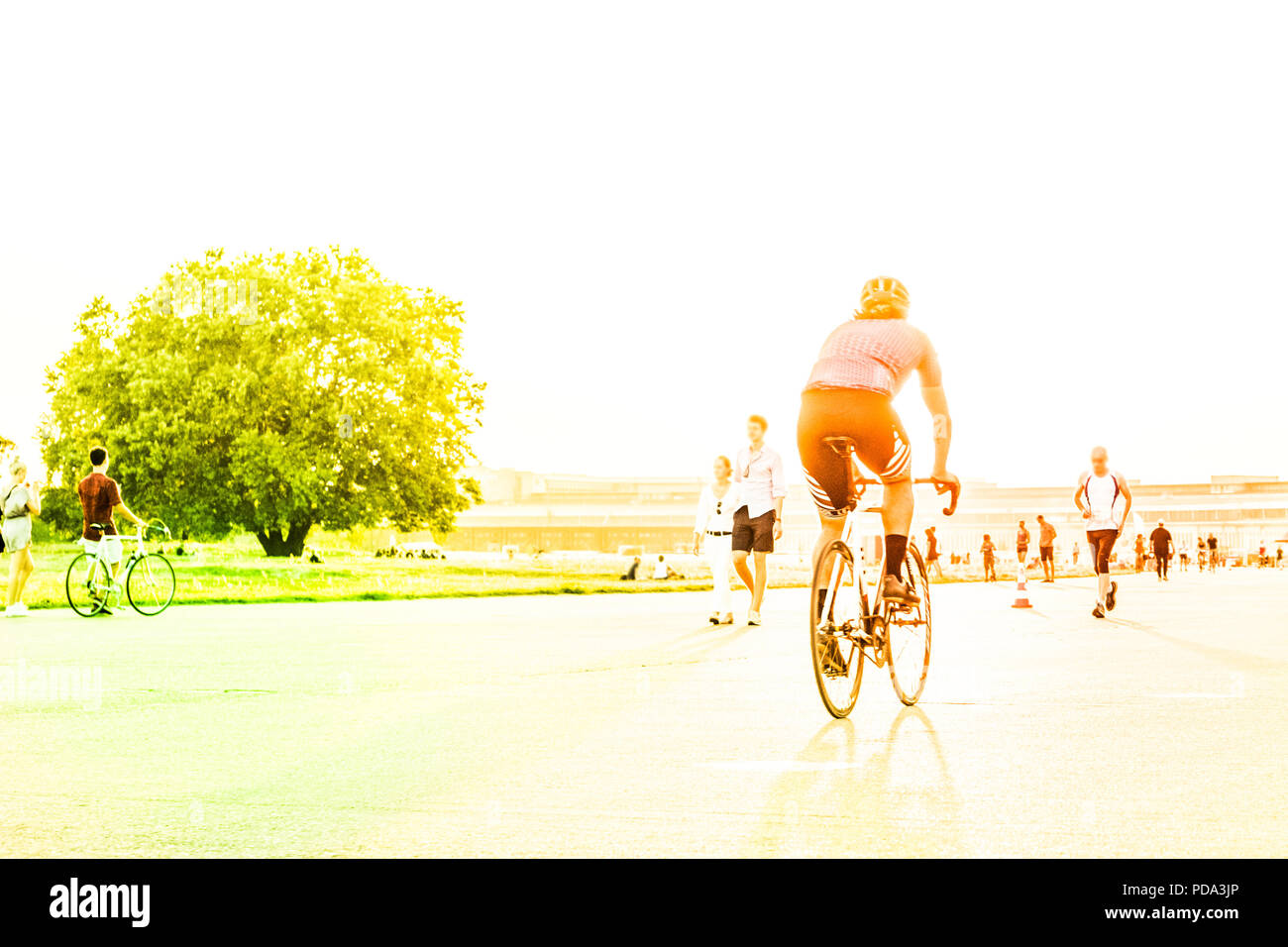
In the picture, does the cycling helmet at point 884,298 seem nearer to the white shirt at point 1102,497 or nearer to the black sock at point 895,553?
the black sock at point 895,553

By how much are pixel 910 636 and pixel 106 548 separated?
1346cm

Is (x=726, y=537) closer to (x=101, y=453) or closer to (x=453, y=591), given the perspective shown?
(x=101, y=453)

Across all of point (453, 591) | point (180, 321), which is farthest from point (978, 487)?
point (453, 591)

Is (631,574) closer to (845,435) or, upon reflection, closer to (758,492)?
(758,492)

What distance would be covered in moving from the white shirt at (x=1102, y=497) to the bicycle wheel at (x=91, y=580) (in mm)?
12596

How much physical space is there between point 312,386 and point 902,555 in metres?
41.7

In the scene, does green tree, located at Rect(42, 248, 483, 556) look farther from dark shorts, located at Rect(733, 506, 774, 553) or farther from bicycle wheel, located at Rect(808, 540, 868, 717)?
bicycle wheel, located at Rect(808, 540, 868, 717)

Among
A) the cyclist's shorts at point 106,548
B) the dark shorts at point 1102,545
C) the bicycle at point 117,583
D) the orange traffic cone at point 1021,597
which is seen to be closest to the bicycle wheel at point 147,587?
the bicycle at point 117,583

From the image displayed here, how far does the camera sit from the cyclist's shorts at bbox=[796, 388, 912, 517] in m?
7.29

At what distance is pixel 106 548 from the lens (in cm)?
1873

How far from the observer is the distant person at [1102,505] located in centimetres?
1888

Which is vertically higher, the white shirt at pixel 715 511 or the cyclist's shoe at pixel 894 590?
the white shirt at pixel 715 511

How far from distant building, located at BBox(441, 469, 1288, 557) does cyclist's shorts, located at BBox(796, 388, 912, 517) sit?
101503mm
